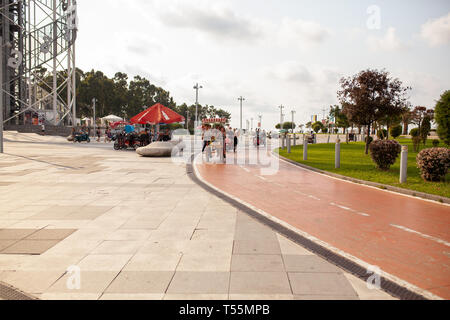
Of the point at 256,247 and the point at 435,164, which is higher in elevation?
the point at 435,164

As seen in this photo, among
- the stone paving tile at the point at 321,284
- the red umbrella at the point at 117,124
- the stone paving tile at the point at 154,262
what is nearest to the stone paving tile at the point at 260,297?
the stone paving tile at the point at 321,284

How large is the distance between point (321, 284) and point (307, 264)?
554 millimetres

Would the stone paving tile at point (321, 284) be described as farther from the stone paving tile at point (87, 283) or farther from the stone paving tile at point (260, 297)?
the stone paving tile at point (87, 283)

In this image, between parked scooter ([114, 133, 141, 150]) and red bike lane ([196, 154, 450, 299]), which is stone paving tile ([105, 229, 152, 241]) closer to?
red bike lane ([196, 154, 450, 299])

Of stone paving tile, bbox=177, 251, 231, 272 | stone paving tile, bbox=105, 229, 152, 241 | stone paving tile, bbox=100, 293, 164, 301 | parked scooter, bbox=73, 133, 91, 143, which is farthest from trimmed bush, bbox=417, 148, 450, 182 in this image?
parked scooter, bbox=73, 133, 91, 143

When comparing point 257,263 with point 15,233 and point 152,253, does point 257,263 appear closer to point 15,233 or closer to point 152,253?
point 152,253

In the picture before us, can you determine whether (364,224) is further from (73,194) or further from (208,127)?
(208,127)

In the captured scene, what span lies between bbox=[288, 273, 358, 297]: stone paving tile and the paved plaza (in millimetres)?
10

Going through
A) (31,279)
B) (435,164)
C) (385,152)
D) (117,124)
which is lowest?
(31,279)

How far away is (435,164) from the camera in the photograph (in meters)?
10.4

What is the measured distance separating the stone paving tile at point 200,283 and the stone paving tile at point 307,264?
2.60 feet

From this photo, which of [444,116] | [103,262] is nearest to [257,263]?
[103,262]

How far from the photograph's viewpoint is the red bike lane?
4.19 metres
